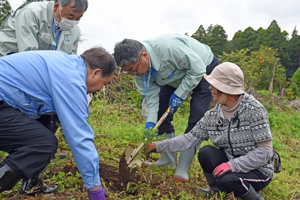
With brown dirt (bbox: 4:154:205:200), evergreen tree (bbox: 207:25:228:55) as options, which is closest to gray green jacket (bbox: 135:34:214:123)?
brown dirt (bbox: 4:154:205:200)

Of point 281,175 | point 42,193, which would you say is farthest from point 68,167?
point 281,175

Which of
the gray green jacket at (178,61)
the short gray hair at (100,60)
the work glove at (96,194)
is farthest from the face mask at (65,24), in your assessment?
the work glove at (96,194)

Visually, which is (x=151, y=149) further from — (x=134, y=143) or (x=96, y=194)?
(x=134, y=143)

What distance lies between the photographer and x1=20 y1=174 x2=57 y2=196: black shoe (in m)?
2.33

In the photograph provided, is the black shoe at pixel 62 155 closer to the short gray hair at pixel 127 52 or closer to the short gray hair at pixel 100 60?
the short gray hair at pixel 127 52

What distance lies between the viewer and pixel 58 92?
1.78 m

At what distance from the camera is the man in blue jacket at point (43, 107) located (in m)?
1.78

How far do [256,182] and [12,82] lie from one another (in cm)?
235

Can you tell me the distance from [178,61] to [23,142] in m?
1.90

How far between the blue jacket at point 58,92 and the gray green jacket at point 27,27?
930 mm

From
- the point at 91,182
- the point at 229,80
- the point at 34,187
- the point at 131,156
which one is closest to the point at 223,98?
the point at 229,80

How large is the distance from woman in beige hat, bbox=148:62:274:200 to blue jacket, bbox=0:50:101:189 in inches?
51.9

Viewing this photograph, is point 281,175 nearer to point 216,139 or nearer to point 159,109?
point 216,139

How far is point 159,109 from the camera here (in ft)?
→ 11.9
